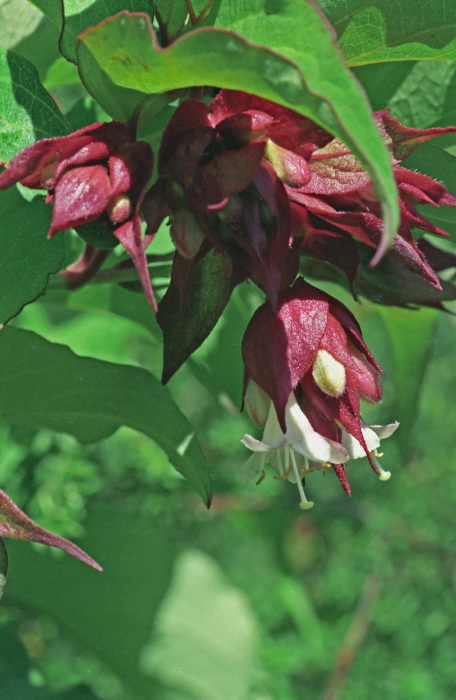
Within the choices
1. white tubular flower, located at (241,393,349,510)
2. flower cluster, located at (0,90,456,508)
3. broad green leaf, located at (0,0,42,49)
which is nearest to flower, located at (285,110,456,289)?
flower cluster, located at (0,90,456,508)

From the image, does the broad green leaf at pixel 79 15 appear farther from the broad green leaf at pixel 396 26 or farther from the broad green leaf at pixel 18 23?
the broad green leaf at pixel 18 23

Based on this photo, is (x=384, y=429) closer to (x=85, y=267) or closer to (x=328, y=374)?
(x=328, y=374)

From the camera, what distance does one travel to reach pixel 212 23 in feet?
1.84

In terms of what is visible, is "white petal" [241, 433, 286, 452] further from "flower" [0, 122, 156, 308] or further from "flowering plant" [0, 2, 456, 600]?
"flower" [0, 122, 156, 308]

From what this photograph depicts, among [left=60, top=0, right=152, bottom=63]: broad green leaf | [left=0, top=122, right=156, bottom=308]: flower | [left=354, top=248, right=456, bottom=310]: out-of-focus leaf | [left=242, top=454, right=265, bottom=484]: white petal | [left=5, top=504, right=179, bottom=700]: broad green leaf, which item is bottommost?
[left=5, top=504, right=179, bottom=700]: broad green leaf

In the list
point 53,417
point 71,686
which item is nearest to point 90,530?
point 71,686

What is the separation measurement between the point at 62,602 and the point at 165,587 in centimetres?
19

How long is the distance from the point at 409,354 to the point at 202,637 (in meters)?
0.57

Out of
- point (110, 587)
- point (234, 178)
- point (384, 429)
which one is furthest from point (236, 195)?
point (110, 587)

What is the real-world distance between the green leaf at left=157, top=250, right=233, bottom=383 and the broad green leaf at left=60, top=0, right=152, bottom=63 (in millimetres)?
160

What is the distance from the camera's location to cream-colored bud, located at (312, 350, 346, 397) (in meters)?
0.56

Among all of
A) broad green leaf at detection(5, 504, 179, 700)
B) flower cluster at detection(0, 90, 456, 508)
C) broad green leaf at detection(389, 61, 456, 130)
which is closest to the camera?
flower cluster at detection(0, 90, 456, 508)

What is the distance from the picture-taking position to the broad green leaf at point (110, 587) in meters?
1.18

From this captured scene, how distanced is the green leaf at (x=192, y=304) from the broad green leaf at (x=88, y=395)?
0.47 feet
